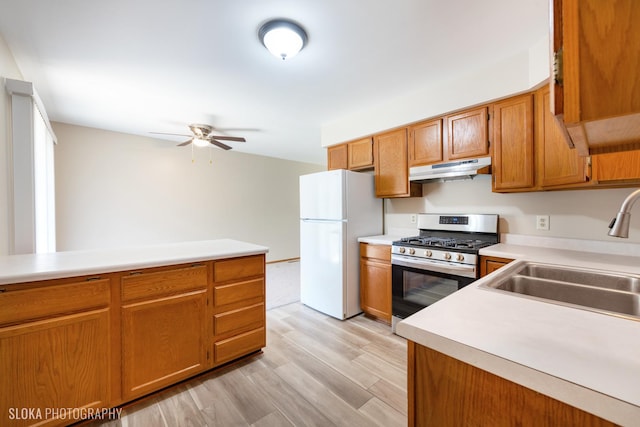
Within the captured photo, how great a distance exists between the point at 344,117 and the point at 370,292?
221cm

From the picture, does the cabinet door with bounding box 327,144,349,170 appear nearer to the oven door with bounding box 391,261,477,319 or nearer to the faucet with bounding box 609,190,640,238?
the oven door with bounding box 391,261,477,319

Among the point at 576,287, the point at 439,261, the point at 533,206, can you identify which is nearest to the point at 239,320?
the point at 439,261

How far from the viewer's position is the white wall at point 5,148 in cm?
186

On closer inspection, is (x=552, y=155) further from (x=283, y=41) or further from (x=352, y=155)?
(x=283, y=41)

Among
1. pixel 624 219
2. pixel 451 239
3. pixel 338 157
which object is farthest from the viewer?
pixel 338 157

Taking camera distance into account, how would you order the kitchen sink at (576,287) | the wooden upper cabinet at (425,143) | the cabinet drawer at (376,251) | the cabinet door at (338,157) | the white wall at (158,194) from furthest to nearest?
the white wall at (158,194) → the cabinet door at (338,157) → the cabinet drawer at (376,251) → the wooden upper cabinet at (425,143) → the kitchen sink at (576,287)

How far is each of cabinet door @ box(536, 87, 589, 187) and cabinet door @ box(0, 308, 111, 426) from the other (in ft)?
10.3

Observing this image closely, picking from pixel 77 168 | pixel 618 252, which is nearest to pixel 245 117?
pixel 77 168

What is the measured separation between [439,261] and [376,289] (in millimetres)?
839

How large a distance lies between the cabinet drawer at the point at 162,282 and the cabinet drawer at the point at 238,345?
1.66ft

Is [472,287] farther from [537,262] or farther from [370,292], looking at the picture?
[370,292]

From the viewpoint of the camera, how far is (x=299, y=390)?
1820 millimetres

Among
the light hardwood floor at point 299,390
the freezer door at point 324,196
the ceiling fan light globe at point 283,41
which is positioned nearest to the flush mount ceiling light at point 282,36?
the ceiling fan light globe at point 283,41

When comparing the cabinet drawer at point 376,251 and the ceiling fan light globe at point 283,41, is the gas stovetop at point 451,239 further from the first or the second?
the ceiling fan light globe at point 283,41
